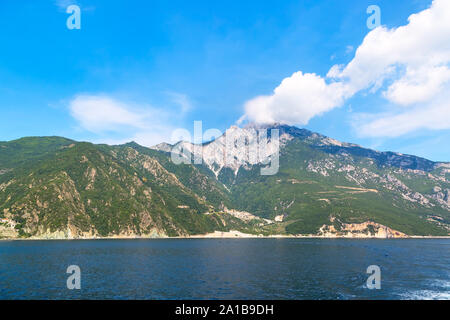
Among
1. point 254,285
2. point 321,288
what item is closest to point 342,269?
point 321,288

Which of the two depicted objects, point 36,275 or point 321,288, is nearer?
point 321,288

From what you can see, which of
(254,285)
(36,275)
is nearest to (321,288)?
(254,285)

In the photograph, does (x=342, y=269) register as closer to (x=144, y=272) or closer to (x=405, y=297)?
(x=405, y=297)
